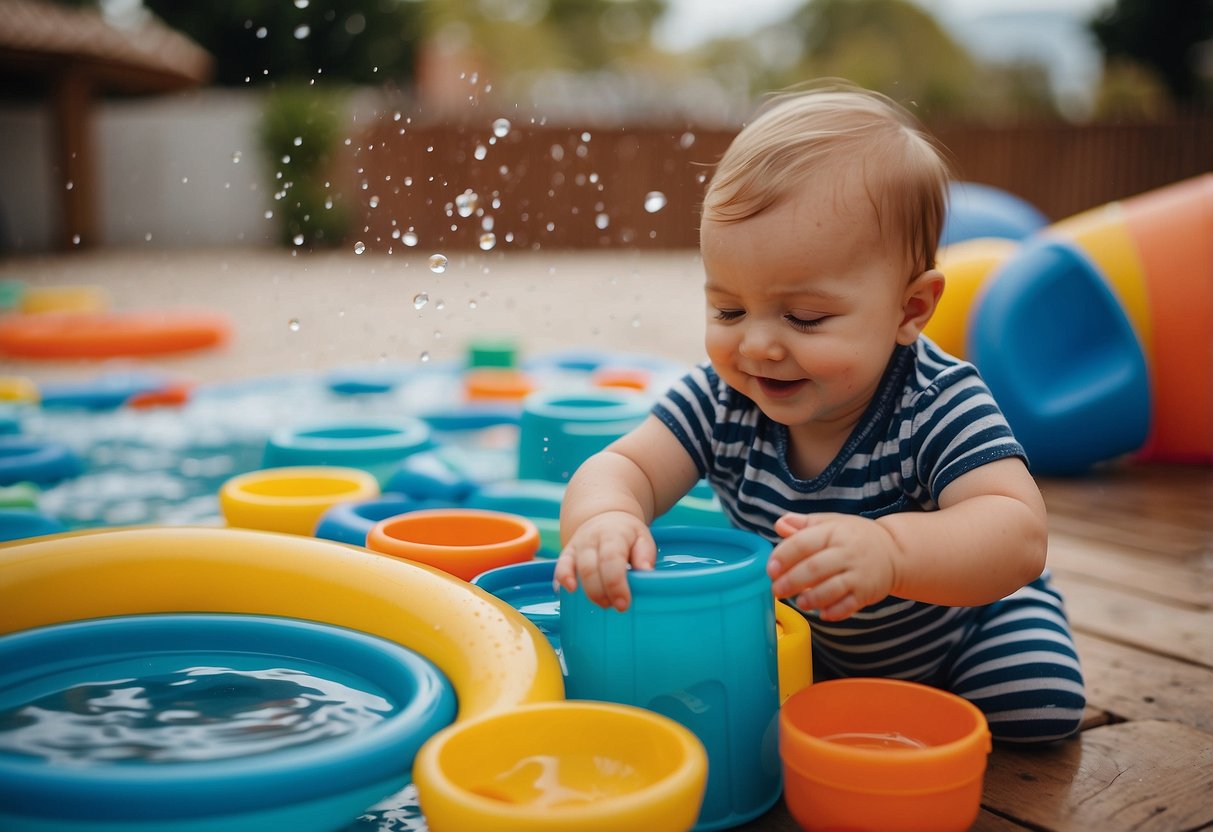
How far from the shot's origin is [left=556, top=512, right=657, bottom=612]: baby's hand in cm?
130

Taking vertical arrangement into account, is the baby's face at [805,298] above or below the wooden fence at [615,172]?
below

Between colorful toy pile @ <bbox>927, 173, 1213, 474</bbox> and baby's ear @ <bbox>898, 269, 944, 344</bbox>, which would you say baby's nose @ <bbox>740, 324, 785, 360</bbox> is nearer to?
baby's ear @ <bbox>898, 269, 944, 344</bbox>

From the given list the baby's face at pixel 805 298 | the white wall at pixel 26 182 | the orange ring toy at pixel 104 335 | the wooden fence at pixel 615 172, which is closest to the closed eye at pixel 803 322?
the baby's face at pixel 805 298

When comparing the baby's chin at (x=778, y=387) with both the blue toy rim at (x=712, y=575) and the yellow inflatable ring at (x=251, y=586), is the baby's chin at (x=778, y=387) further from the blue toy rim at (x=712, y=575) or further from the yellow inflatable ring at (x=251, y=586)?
the yellow inflatable ring at (x=251, y=586)

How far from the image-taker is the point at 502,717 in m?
1.16

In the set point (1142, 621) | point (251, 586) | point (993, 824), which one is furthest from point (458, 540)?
point (1142, 621)

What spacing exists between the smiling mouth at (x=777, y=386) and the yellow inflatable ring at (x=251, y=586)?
0.44 meters

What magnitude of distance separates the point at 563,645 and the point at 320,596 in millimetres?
386

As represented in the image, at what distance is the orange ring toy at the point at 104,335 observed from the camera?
5711 mm

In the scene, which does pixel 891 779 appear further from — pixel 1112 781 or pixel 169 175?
pixel 169 175

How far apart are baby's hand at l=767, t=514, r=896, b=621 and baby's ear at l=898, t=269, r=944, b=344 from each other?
0.40 m

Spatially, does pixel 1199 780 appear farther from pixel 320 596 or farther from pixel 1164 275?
pixel 1164 275

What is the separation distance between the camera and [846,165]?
1460 mm

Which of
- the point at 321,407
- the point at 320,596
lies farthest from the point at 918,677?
the point at 321,407
